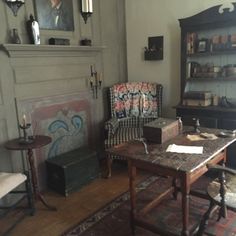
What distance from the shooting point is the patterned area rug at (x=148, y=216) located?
2.37m

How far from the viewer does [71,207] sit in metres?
2.84

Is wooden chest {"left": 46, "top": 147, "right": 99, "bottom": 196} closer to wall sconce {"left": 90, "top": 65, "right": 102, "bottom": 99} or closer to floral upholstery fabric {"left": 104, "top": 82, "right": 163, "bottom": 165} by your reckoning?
floral upholstery fabric {"left": 104, "top": 82, "right": 163, "bottom": 165}

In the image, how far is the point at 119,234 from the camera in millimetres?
2359

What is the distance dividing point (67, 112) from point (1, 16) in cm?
131

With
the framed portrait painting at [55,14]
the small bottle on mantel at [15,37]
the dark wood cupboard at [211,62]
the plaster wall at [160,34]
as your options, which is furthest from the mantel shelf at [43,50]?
the dark wood cupboard at [211,62]

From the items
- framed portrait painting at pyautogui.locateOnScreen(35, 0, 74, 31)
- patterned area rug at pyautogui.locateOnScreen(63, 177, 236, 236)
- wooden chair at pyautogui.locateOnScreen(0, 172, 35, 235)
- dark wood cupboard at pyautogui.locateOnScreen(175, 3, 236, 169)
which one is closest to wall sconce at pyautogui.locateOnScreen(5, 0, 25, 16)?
framed portrait painting at pyautogui.locateOnScreen(35, 0, 74, 31)

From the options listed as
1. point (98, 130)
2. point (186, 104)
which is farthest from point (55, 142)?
point (186, 104)

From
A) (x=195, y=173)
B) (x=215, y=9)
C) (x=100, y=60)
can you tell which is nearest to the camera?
(x=195, y=173)

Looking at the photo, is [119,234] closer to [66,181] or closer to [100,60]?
[66,181]

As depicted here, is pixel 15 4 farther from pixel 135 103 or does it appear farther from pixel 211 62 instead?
pixel 211 62

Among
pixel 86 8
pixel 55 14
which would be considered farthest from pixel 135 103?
pixel 55 14

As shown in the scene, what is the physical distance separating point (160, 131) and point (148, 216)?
887 millimetres

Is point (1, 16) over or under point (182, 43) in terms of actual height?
over

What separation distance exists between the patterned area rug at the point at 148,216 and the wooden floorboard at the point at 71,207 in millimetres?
110
